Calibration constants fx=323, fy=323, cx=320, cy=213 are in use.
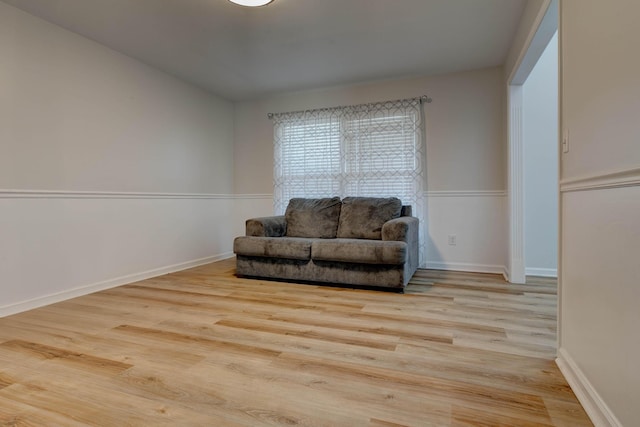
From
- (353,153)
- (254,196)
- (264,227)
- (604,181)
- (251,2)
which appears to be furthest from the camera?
(254,196)

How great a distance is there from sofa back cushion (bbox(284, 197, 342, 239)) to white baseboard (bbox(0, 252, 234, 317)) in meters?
1.33

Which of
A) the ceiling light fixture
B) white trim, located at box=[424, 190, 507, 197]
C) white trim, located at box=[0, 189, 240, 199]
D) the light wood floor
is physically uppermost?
the ceiling light fixture

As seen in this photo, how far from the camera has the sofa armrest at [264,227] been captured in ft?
11.3

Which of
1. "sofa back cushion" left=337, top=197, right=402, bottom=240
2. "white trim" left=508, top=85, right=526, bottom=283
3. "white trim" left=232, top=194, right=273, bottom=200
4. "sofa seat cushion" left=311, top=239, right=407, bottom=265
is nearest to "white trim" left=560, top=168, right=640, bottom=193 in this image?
"sofa seat cushion" left=311, top=239, right=407, bottom=265

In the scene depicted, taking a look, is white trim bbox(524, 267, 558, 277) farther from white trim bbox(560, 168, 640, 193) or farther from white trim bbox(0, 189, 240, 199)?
white trim bbox(0, 189, 240, 199)

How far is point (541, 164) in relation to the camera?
3303 mm

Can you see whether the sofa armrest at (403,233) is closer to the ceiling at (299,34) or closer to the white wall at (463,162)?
the white wall at (463,162)

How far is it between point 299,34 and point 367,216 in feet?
6.15

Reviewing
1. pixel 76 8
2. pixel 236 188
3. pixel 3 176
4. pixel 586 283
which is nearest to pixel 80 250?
pixel 3 176

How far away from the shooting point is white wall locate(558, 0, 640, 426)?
988mm

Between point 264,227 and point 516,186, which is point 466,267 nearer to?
point 516,186

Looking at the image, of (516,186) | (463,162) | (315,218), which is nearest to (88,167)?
(315,218)

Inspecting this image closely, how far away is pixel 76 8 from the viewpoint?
239cm

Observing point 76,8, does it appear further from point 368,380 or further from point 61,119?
point 368,380
